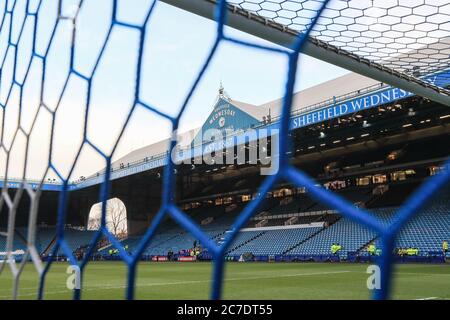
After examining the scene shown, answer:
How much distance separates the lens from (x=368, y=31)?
3.21m

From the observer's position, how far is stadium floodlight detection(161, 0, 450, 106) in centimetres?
266

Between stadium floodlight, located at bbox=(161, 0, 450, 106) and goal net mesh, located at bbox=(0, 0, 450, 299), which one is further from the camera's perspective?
stadium floodlight, located at bbox=(161, 0, 450, 106)

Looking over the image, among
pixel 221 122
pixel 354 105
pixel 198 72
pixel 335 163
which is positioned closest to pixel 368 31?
pixel 198 72

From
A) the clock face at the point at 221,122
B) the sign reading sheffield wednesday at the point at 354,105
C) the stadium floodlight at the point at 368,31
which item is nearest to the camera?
the stadium floodlight at the point at 368,31

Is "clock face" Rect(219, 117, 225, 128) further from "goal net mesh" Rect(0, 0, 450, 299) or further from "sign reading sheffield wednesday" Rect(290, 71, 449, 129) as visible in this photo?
"goal net mesh" Rect(0, 0, 450, 299)

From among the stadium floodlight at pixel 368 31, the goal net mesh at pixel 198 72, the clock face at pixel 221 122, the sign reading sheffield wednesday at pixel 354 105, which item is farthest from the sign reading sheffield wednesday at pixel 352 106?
the goal net mesh at pixel 198 72

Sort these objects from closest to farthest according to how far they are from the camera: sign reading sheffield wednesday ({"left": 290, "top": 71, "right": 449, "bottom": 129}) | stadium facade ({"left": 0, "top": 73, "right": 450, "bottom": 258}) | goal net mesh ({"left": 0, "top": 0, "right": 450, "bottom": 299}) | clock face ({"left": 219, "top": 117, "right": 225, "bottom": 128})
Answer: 1. goal net mesh ({"left": 0, "top": 0, "right": 450, "bottom": 299})
2. clock face ({"left": 219, "top": 117, "right": 225, "bottom": 128})
3. sign reading sheffield wednesday ({"left": 290, "top": 71, "right": 449, "bottom": 129})
4. stadium facade ({"left": 0, "top": 73, "right": 450, "bottom": 258})

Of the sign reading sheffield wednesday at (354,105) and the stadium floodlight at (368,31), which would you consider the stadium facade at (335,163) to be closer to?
the sign reading sheffield wednesday at (354,105)

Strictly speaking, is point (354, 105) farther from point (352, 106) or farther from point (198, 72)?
point (198, 72)

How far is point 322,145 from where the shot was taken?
862 inches

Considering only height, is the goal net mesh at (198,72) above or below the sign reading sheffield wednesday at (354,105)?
below

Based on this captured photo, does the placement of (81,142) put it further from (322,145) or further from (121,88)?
(322,145)

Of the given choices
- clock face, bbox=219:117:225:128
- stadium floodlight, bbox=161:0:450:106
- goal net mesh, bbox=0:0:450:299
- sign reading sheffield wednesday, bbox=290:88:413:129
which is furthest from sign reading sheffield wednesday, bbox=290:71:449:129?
goal net mesh, bbox=0:0:450:299

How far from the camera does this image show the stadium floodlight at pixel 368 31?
8.72ft
